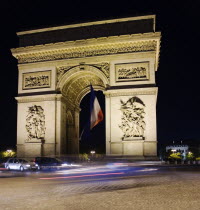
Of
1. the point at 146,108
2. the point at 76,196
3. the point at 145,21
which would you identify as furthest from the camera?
the point at 145,21

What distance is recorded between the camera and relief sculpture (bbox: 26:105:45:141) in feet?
91.6

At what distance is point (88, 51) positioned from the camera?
2814cm

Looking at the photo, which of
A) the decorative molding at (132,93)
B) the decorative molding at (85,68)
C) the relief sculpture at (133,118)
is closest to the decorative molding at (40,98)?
the decorative molding at (85,68)

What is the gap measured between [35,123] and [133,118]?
875cm

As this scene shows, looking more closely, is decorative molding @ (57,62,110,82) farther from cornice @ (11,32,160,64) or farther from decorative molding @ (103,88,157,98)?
decorative molding @ (103,88,157,98)

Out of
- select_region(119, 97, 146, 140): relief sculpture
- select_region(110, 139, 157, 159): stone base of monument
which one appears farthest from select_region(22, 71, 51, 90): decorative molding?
select_region(110, 139, 157, 159): stone base of monument

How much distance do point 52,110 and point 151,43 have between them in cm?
1026

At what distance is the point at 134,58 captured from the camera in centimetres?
2678

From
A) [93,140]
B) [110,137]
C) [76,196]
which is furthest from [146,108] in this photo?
[93,140]

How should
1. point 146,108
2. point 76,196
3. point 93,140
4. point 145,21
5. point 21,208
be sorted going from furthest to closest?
1. point 93,140
2. point 145,21
3. point 146,108
4. point 76,196
5. point 21,208

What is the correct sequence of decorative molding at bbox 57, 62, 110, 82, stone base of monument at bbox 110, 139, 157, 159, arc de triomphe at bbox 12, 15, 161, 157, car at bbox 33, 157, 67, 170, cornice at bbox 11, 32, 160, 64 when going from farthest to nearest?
decorative molding at bbox 57, 62, 110, 82 < cornice at bbox 11, 32, 160, 64 < arc de triomphe at bbox 12, 15, 161, 157 < stone base of monument at bbox 110, 139, 157, 159 < car at bbox 33, 157, 67, 170

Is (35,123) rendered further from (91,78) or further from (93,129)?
(93,129)

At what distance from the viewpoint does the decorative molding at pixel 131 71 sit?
26438 mm

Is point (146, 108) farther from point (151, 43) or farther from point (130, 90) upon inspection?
point (151, 43)
